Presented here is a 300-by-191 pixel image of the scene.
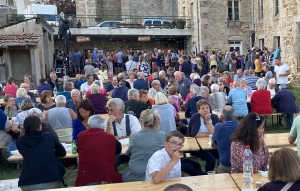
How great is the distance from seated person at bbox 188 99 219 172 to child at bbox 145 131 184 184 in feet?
5.89

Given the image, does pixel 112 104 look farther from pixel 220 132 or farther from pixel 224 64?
pixel 224 64

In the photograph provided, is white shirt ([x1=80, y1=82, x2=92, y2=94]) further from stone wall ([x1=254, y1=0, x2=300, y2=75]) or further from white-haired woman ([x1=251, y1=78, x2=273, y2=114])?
stone wall ([x1=254, y1=0, x2=300, y2=75])

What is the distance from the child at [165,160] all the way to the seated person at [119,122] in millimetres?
1612

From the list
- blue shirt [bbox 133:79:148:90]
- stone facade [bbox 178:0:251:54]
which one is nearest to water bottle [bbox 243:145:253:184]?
blue shirt [bbox 133:79:148:90]

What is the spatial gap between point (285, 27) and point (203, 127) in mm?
14406

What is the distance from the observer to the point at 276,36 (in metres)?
19.8

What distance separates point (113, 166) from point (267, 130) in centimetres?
577

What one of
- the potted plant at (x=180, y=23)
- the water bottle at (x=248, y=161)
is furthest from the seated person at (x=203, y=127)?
the potted plant at (x=180, y=23)

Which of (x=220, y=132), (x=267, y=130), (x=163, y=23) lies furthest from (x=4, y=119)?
(x=163, y=23)

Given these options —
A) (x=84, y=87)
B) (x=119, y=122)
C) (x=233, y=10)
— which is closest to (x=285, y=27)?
(x=233, y=10)

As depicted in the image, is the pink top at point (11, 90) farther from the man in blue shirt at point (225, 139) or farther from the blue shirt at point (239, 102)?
the man in blue shirt at point (225, 139)

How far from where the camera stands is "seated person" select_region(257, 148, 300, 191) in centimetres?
283

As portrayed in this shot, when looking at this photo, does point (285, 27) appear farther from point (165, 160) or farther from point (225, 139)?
point (165, 160)

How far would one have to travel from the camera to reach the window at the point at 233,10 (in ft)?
80.7
